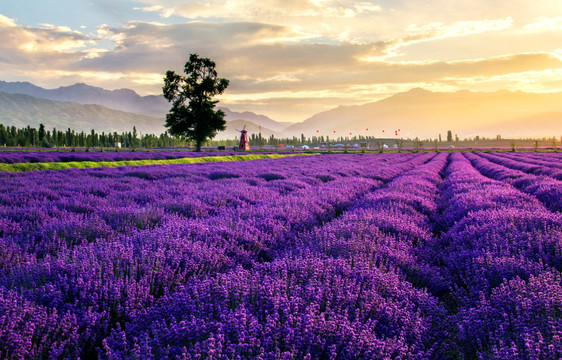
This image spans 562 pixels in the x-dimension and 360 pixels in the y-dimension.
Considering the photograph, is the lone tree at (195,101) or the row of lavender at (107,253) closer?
the row of lavender at (107,253)

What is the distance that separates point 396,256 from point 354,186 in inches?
233

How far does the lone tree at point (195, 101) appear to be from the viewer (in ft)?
134

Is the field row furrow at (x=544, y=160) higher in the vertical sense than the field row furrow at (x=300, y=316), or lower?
higher

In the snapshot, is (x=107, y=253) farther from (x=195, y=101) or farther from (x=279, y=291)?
(x=195, y=101)

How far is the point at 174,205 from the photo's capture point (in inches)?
246

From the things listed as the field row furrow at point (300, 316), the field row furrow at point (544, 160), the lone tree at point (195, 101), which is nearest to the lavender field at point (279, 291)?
the field row furrow at point (300, 316)

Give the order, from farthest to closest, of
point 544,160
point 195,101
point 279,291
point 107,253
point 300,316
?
1. point 195,101
2. point 544,160
3. point 107,253
4. point 279,291
5. point 300,316

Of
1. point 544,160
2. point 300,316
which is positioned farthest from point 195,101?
point 300,316

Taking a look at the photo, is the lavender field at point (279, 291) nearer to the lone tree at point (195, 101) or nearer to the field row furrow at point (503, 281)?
the field row furrow at point (503, 281)

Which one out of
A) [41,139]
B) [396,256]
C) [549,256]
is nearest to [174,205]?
[396,256]

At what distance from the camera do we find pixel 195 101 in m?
41.6

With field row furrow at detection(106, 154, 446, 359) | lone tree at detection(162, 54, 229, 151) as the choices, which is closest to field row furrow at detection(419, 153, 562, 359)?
field row furrow at detection(106, 154, 446, 359)

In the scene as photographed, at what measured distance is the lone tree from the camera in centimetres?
4097

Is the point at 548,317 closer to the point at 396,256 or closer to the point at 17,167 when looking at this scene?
the point at 396,256
